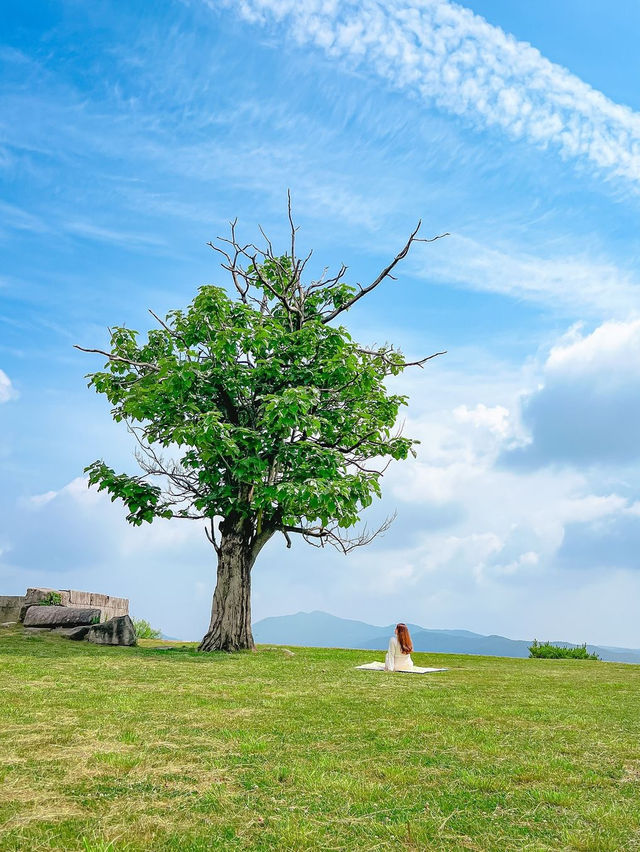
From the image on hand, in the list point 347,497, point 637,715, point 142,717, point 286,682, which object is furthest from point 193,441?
point 637,715

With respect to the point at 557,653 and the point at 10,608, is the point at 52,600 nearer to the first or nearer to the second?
the point at 10,608

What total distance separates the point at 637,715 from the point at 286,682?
21.8 ft

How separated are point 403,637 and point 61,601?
16.0m

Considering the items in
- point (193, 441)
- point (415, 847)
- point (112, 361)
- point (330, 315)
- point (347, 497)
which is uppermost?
point (330, 315)

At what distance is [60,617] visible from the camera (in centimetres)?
2684

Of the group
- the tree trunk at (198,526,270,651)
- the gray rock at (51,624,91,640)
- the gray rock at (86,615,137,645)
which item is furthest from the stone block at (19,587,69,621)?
the tree trunk at (198,526,270,651)

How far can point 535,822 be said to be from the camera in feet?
18.3

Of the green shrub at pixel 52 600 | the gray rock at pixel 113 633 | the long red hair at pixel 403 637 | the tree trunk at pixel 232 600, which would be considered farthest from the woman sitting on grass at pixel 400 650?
the green shrub at pixel 52 600

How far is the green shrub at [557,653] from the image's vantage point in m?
31.2

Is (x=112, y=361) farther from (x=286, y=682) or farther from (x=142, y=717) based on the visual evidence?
(x=142, y=717)

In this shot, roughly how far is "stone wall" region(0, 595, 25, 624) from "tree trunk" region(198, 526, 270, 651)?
911 centimetres

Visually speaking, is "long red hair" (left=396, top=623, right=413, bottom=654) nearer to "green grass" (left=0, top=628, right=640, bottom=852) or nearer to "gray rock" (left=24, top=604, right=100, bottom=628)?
"green grass" (left=0, top=628, right=640, bottom=852)

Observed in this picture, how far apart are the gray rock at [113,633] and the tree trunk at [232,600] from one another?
9.47 ft

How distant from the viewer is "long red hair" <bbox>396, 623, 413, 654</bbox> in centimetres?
1944
